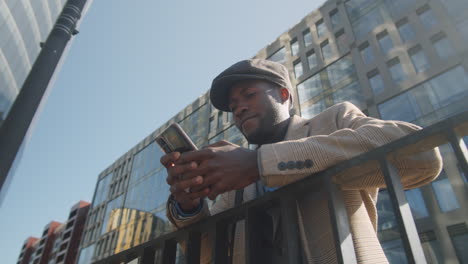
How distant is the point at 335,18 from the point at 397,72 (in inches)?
279

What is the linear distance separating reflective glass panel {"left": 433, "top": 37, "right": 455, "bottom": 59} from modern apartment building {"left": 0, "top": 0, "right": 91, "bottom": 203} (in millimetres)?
16461

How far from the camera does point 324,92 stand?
19.5m

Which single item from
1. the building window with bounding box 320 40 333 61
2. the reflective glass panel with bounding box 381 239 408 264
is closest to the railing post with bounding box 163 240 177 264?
the reflective glass panel with bounding box 381 239 408 264

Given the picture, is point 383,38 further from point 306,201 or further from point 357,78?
point 306,201

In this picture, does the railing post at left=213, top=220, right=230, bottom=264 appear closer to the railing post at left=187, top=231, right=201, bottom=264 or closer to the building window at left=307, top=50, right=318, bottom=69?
the railing post at left=187, top=231, right=201, bottom=264

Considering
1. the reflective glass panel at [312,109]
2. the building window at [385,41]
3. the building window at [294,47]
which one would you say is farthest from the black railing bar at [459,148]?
the building window at [294,47]

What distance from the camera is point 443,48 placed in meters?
15.5

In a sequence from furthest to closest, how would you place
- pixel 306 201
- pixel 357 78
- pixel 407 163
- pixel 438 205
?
pixel 357 78
pixel 438 205
pixel 306 201
pixel 407 163

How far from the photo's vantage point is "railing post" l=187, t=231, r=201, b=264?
140cm

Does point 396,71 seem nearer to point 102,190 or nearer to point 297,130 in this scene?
point 297,130

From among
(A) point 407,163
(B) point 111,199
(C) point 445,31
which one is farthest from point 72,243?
(A) point 407,163

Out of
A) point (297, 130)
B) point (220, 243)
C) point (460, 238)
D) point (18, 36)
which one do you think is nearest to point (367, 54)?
point (460, 238)

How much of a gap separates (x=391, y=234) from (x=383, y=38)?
1129 centimetres

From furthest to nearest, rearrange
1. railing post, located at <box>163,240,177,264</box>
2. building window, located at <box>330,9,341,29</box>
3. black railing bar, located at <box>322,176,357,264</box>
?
building window, located at <box>330,9,341,29</box>
railing post, located at <box>163,240,177,264</box>
black railing bar, located at <box>322,176,357,264</box>
